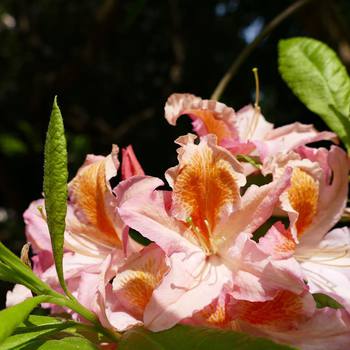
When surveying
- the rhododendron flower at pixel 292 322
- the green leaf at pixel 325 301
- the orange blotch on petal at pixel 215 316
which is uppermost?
the orange blotch on petal at pixel 215 316

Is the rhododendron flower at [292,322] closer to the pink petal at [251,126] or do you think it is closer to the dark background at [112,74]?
the pink petal at [251,126]

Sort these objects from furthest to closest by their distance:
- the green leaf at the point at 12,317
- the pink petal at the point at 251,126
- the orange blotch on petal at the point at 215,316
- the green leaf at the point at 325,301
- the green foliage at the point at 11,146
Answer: the green foliage at the point at 11,146 < the pink petal at the point at 251,126 < the green leaf at the point at 325,301 < the orange blotch on petal at the point at 215,316 < the green leaf at the point at 12,317

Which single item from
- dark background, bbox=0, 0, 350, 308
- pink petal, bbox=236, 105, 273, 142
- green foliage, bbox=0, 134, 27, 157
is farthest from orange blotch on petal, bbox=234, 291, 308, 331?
green foliage, bbox=0, 134, 27, 157

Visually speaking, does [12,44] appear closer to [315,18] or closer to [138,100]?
[138,100]

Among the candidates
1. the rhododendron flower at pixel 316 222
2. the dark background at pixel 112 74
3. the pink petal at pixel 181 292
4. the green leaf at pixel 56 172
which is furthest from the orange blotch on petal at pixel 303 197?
the dark background at pixel 112 74

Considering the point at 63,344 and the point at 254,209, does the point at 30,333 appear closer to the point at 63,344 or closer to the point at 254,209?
the point at 63,344

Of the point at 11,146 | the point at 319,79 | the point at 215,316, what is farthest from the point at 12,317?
the point at 11,146

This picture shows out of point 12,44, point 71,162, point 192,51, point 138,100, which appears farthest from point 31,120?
point 192,51
